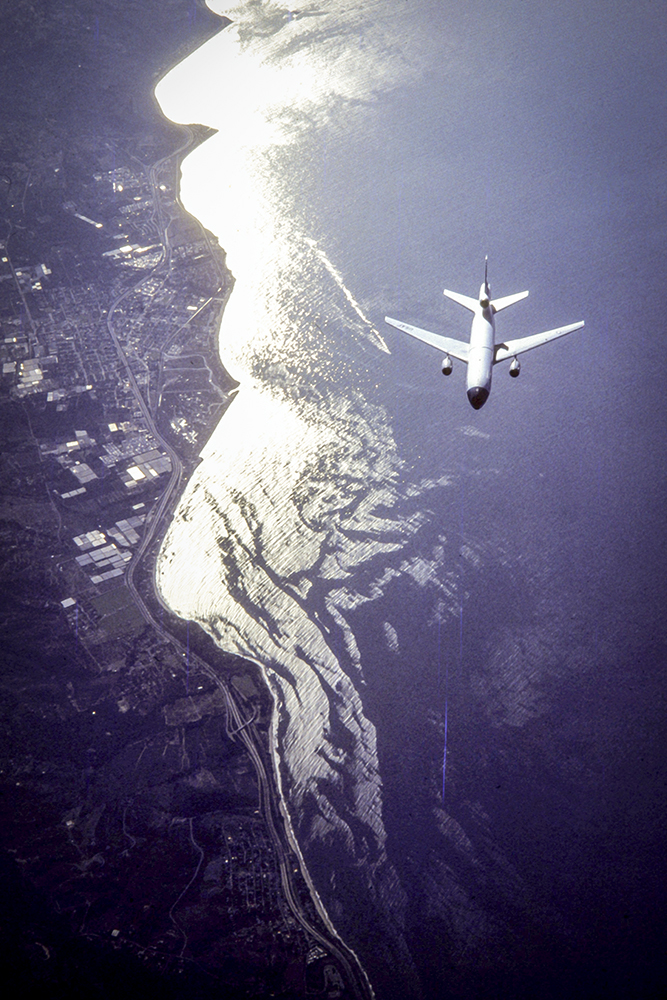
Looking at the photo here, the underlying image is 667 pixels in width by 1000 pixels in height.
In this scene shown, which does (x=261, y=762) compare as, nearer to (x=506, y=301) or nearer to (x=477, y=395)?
(x=477, y=395)

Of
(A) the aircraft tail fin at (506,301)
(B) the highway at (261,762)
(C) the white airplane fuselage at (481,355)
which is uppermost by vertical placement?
(A) the aircraft tail fin at (506,301)

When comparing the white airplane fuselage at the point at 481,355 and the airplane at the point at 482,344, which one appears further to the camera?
the airplane at the point at 482,344

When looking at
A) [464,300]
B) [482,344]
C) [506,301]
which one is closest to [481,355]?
[482,344]

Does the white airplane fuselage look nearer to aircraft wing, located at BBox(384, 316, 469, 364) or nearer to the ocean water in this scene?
aircraft wing, located at BBox(384, 316, 469, 364)

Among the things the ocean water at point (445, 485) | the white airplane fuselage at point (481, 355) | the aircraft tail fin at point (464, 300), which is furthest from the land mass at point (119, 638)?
the white airplane fuselage at point (481, 355)

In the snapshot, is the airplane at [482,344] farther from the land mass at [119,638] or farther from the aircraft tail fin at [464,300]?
the land mass at [119,638]

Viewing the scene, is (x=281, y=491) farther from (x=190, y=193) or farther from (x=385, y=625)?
(x=190, y=193)

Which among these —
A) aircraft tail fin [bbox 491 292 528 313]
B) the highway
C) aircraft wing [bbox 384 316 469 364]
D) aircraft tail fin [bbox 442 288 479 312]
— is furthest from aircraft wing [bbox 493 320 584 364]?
the highway
